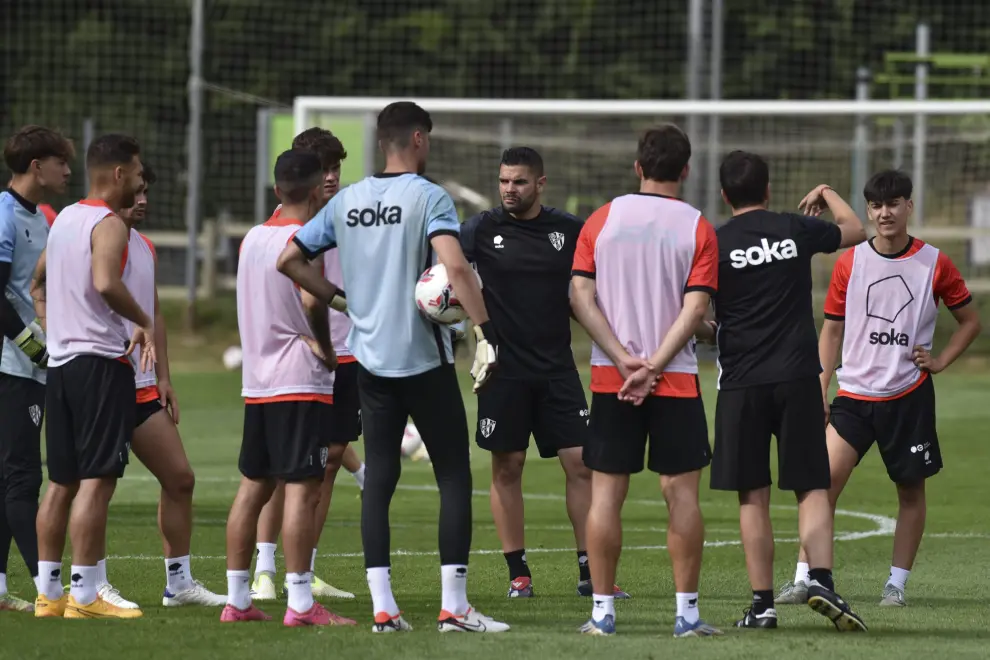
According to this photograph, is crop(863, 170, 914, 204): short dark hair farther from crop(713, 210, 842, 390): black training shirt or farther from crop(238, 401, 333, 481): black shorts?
Result: crop(238, 401, 333, 481): black shorts

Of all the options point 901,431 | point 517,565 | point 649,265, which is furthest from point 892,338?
point 517,565

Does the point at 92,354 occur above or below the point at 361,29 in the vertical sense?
below

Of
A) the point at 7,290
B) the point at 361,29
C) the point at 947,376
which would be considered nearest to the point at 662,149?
the point at 7,290

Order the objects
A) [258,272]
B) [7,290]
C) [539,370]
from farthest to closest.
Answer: [539,370]
[7,290]
[258,272]

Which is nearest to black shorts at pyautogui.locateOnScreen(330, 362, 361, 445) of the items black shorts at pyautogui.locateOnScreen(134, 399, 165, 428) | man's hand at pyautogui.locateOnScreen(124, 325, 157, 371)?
black shorts at pyautogui.locateOnScreen(134, 399, 165, 428)

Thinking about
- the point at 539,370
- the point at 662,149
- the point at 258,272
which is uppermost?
the point at 662,149

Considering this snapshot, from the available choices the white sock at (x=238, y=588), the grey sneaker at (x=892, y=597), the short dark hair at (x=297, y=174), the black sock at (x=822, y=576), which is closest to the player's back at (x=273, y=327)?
the short dark hair at (x=297, y=174)

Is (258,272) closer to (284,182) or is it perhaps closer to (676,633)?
(284,182)

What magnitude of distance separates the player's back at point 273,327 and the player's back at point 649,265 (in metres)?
1.32

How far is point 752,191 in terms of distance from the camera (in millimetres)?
7645

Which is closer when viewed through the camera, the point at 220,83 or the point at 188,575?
the point at 188,575

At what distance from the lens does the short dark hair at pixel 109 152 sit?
7805 millimetres

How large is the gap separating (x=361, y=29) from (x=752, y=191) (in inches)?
1308

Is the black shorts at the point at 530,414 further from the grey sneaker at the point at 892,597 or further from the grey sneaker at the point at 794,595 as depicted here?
the grey sneaker at the point at 892,597
